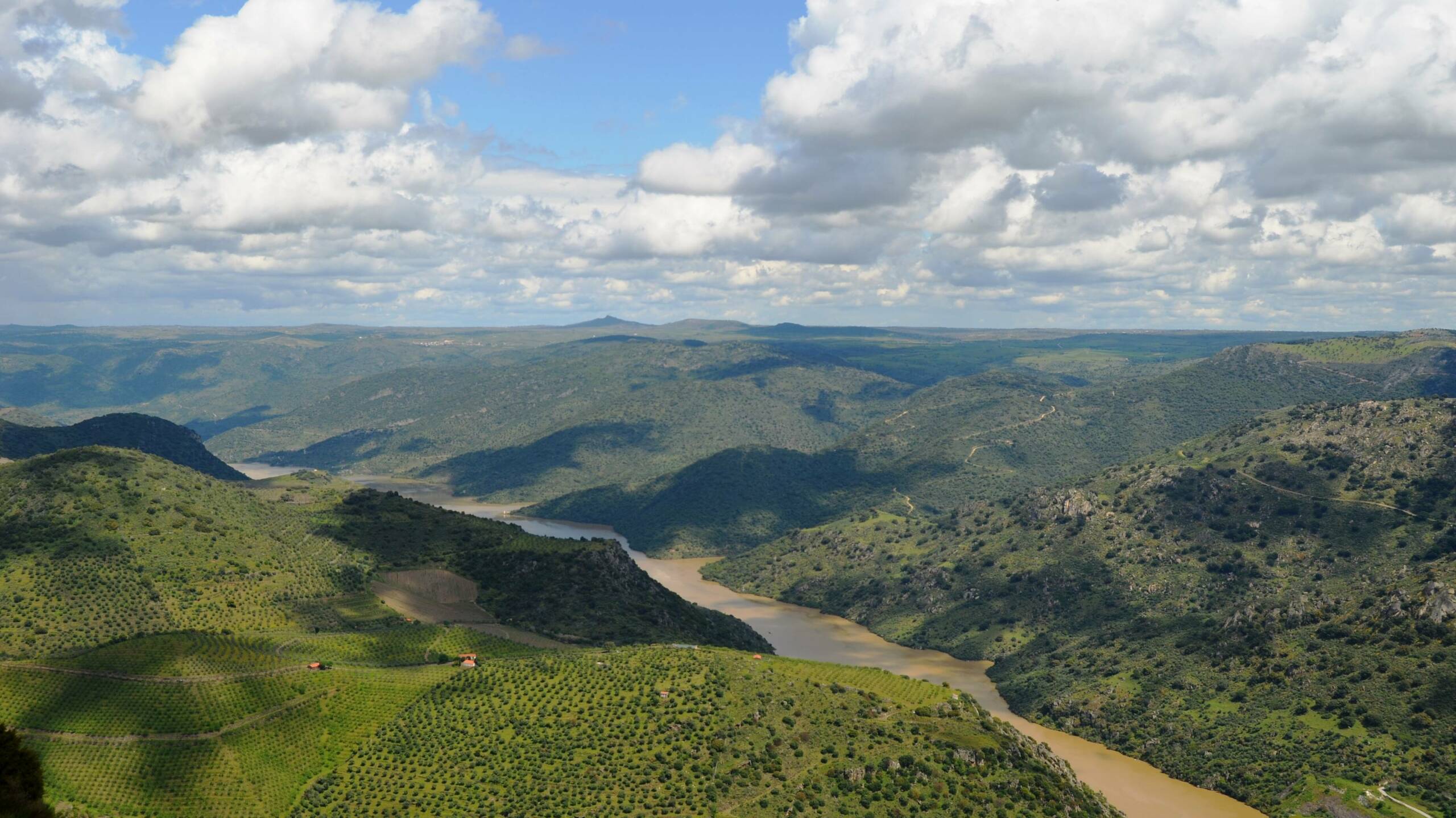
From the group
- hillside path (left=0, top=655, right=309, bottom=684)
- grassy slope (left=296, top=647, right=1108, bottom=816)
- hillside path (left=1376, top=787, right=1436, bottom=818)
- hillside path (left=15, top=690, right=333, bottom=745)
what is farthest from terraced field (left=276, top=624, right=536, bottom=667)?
hillside path (left=1376, top=787, right=1436, bottom=818)

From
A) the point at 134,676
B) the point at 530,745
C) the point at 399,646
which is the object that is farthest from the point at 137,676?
the point at 530,745

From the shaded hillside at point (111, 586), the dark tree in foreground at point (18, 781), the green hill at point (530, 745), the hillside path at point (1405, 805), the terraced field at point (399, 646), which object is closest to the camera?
the dark tree in foreground at point (18, 781)

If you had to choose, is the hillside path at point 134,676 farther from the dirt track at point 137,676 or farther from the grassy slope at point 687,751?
the grassy slope at point 687,751

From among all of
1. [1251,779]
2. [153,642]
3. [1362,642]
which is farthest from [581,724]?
[1362,642]

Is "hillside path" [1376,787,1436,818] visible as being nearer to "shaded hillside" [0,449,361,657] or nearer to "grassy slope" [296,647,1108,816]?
"grassy slope" [296,647,1108,816]

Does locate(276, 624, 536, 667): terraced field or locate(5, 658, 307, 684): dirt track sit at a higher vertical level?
locate(5, 658, 307, 684): dirt track

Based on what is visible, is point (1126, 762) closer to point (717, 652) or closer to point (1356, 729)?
point (1356, 729)

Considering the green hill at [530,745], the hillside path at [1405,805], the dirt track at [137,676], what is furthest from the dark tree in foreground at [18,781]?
the hillside path at [1405,805]

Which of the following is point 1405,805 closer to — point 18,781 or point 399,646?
point 399,646

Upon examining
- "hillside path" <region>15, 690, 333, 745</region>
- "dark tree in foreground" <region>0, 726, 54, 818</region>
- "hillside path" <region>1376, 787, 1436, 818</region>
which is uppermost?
"dark tree in foreground" <region>0, 726, 54, 818</region>
